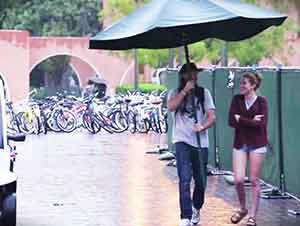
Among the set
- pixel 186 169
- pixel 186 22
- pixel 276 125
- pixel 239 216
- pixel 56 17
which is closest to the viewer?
pixel 186 22

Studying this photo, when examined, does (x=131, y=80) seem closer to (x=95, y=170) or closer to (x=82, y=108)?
(x=82, y=108)

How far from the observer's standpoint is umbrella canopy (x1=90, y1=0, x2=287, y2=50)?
8885 mm

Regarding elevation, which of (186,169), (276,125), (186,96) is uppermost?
(186,96)

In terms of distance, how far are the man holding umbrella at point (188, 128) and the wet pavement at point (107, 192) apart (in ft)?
2.89

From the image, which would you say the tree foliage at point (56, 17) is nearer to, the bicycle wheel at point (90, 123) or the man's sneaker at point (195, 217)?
the bicycle wheel at point (90, 123)

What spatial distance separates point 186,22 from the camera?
28.9ft

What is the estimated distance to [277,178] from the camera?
12.7 metres

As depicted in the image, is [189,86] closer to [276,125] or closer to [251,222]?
[251,222]

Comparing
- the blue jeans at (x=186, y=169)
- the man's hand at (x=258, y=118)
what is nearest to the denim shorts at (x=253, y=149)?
the man's hand at (x=258, y=118)

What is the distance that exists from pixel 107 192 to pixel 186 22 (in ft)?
16.3

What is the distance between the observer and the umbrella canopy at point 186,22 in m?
8.89

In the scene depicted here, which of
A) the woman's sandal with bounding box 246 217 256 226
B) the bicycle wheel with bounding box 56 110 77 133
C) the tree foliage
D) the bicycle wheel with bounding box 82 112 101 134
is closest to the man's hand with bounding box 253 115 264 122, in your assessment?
the woman's sandal with bounding box 246 217 256 226

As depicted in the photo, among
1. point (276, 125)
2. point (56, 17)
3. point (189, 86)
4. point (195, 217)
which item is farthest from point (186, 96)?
point (56, 17)

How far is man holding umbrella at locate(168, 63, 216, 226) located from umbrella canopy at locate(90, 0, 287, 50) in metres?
0.62
